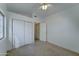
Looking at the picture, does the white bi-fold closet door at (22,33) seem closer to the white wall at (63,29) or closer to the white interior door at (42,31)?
the white interior door at (42,31)

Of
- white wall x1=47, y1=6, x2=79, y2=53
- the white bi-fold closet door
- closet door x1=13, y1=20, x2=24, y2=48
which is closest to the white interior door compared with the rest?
white wall x1=47, y1=6, x2=79, y2=53

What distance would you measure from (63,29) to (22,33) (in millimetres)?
768

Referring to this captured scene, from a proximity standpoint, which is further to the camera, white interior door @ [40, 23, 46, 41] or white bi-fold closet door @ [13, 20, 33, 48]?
white interior door @ [40, 23, 46, 41]

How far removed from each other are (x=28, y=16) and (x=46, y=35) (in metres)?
0.51

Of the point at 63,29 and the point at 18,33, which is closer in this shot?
the point at 18,33

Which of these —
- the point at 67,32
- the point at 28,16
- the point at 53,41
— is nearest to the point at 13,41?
the point at 28,16

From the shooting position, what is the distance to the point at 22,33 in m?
1.44

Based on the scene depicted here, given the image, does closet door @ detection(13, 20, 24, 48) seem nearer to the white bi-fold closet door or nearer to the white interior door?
the white bi-fold closet door

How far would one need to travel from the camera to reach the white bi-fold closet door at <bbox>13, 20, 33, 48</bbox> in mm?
1364

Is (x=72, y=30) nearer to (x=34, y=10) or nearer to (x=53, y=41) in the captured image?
(x=53, y=41)

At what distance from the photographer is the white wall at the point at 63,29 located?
148cm

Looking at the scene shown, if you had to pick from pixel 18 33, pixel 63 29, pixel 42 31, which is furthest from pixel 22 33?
pixel 63 29

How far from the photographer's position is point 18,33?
1.38m

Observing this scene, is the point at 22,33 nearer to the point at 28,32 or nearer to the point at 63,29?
the point at 28,32
